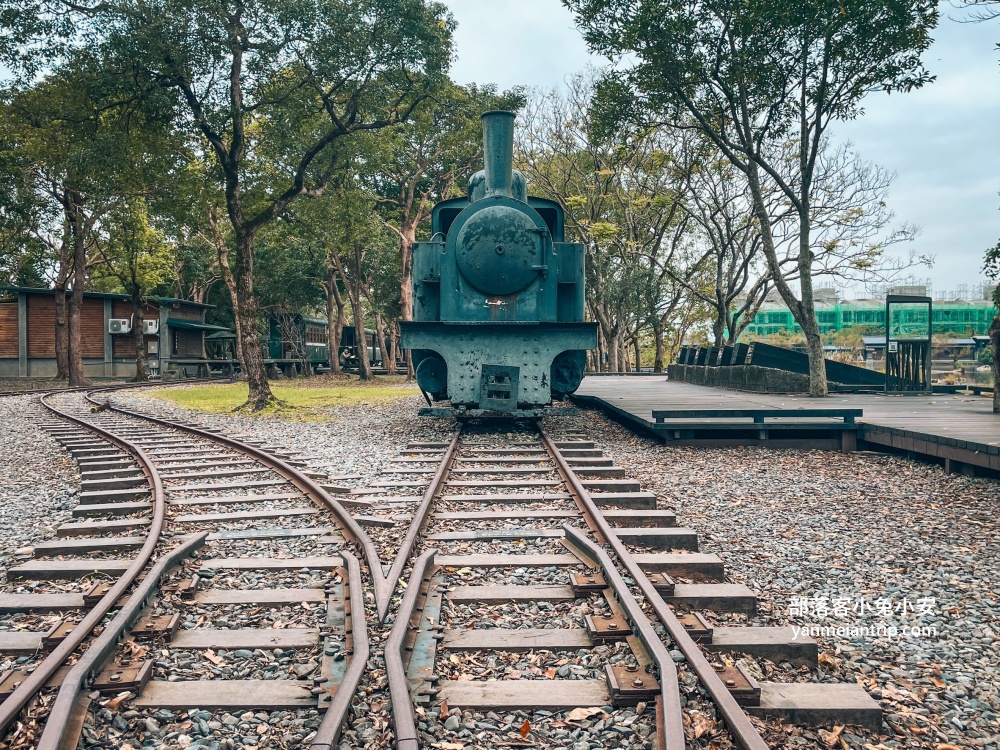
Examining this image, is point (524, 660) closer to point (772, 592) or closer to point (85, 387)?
point (772, 592)

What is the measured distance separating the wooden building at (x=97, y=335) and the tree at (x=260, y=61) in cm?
2011

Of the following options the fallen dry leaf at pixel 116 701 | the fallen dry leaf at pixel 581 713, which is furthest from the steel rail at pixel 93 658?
the fallen dry leaf at pixel 581 713

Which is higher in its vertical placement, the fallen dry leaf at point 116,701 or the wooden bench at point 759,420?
the wooden bench at point 759,420

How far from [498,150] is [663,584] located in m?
7.62

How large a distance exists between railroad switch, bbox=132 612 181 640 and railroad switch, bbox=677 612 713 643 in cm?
220

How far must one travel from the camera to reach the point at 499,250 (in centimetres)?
927

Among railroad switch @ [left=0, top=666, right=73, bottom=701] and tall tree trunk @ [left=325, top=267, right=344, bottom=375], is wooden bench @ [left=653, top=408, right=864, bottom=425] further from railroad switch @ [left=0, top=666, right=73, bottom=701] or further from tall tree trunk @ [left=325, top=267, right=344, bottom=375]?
tall tree trunk @ [left=325, top=267, right=344, bottom=375]

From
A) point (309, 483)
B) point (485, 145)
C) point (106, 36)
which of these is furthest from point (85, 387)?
point (309, 483)

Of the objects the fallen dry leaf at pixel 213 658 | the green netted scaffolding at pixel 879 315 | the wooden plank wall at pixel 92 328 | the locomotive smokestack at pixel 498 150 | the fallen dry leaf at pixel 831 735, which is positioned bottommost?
the fallen dry leaf at pixel 831 735

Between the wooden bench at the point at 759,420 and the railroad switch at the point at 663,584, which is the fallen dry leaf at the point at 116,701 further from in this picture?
the wooden bench at the point at 759,420

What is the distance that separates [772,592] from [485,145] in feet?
25.3

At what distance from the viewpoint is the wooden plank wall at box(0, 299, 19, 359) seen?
102 ft

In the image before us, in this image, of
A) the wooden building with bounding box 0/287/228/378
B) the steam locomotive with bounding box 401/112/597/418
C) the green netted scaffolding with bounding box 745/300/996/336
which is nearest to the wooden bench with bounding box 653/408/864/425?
the steam locomotive with bounding box 401/112/597/418

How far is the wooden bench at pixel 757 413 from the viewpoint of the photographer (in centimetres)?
867
